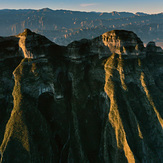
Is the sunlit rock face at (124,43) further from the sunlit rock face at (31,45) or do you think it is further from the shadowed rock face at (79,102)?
the sunlit rock face at (31,45)

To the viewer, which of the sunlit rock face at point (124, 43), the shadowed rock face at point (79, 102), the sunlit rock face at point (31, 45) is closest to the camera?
the shadowed rock face at point (79, 102)

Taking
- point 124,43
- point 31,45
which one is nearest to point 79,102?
point 31,45

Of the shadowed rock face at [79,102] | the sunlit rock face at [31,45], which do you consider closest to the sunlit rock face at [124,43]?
the shadowed rock face at [79,102]

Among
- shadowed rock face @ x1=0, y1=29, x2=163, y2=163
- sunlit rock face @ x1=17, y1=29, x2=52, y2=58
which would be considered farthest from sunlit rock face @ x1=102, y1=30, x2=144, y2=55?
sunlit rock face @ x1=17, y1=29, x2=52, y2=58

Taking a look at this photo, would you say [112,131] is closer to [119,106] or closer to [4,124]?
[119,106]

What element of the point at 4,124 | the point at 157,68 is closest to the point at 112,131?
→ the point at 4,124

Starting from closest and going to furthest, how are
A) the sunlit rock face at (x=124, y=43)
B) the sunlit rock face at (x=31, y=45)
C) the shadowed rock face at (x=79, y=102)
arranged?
the shadowed rock face at (x=79, y=102) < the sunlit rock face at (x=31, y=45) < the sunlit rock face at (x=124, y=43)

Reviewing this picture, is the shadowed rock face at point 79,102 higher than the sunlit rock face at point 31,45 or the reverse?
the reverse

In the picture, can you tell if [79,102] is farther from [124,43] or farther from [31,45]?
[124,43]
